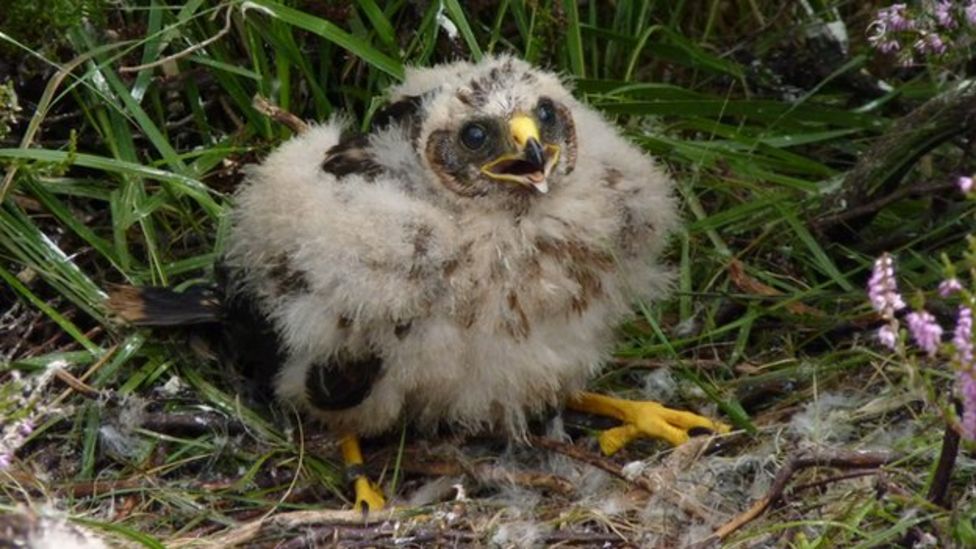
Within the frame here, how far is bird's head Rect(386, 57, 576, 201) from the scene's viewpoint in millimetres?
3973

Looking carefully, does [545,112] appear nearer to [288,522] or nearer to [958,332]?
[288,522]

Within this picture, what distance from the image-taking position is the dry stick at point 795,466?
3613 mm

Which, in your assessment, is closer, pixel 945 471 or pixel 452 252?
pixel 945 471

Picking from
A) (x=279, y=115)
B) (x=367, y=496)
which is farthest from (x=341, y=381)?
(x=279, y=115)

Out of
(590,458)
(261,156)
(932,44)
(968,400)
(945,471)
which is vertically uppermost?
(932,44)

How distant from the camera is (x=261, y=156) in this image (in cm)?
491

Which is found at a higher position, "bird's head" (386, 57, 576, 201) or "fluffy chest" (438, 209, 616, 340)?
"bird's head" (386, 57, 576, 201)

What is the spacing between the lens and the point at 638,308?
4684 millimetres

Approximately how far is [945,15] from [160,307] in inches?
82.1

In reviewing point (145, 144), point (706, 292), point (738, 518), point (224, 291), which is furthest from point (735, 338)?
point (145, 144)

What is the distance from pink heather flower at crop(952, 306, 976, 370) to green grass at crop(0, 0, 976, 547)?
117cm

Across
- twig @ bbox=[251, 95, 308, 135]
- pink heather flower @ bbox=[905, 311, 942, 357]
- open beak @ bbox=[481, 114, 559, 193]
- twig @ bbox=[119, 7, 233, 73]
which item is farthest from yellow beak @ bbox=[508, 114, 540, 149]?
pink heather flower @ bbox=[905, 311, 942, 357]

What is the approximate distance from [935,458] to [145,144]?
2513 millimetres

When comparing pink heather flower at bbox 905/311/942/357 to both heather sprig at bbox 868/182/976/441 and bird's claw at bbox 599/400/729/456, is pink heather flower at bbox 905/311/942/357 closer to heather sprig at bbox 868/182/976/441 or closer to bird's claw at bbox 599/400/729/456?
heather sprig at bbox 868/182/976/441
